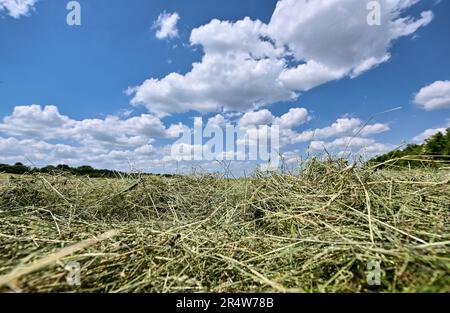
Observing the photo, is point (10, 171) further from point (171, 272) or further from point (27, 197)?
point (171, 272)

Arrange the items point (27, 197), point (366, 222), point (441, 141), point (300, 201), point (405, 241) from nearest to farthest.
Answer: point (405, 241) → point (366, 222) → point (300, 201) → point (27, 197) → point (441, 141)

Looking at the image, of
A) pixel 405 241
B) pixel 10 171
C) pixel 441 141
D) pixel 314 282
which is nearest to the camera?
pixel 314 282

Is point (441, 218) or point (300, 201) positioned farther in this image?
point (300, 201)

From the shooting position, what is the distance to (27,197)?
2613 mm

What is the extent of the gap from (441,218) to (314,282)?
2.44 ft

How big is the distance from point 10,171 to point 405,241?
3.68 m

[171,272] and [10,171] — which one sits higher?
[10,171]

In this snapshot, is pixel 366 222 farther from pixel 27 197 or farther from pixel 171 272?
pixel 27 197

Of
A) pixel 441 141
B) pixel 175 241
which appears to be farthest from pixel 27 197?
pixel 441 141
